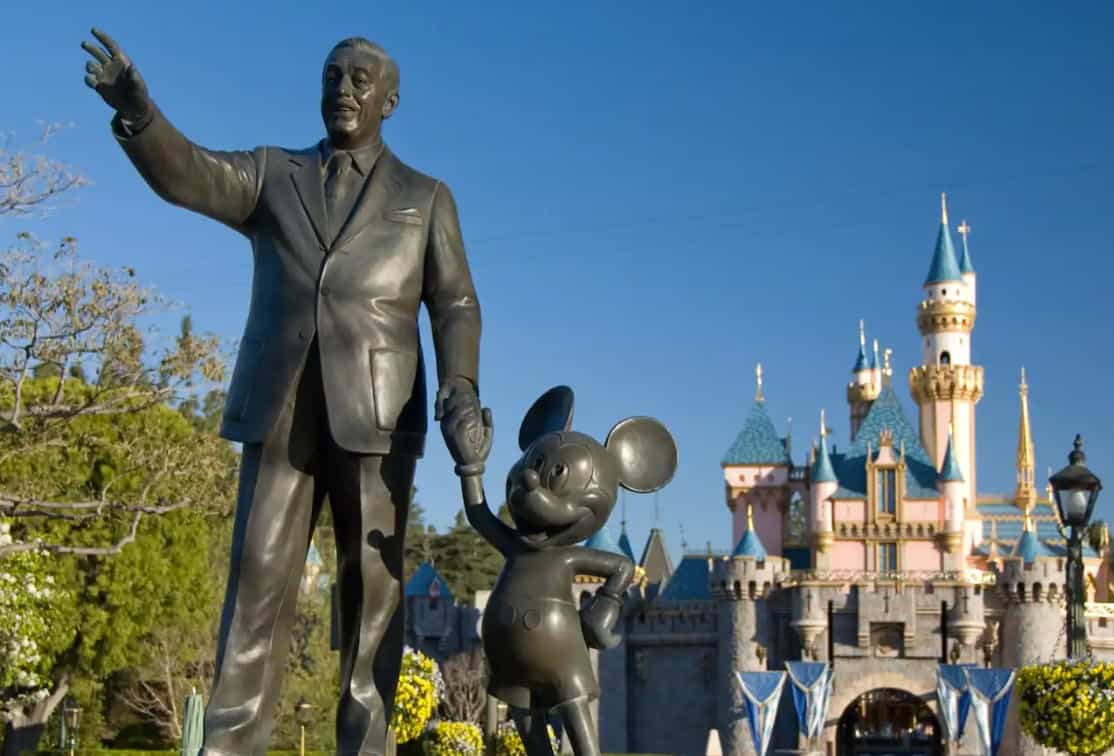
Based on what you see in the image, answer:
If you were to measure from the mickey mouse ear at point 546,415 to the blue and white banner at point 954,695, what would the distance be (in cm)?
3825

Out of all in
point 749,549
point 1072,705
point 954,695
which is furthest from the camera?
point 749,549

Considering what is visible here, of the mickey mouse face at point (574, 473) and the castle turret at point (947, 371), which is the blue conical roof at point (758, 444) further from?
the mickey mouse face at point (574, 473)

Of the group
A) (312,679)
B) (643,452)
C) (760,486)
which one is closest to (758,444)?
(760,486)

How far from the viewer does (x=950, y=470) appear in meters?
51.8

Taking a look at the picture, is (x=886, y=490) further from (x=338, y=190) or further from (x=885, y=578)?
(x=338, y=190)

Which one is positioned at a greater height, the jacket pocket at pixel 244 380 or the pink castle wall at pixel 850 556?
the pink castle wall at pixel 850 556

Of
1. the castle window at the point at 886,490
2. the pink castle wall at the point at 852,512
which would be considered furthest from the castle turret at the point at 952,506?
the pink castle wall at the point at 852,512

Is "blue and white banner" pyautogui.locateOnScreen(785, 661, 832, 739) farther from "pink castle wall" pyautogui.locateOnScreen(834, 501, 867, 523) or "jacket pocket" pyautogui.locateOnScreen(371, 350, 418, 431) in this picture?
"jacket pocket" pyautogui.locateOnScreen(371, 350, 418, 431)

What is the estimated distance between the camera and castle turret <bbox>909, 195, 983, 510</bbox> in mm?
56031

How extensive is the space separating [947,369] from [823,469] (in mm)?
6677

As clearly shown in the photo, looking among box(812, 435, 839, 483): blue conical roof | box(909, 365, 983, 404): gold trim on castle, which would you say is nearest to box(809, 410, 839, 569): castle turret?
box(812, 435, 839, 483): blue conical roof

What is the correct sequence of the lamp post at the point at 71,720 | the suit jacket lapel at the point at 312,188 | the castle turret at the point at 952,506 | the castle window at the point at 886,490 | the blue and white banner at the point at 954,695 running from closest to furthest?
the suit jacket lapel at the point at 312,188 → the lamp post at the point at 71,720 → the blue and white banner at the point at 954,695 → the castle turret at the point at 952,506 → the castle window at the point at 886,490

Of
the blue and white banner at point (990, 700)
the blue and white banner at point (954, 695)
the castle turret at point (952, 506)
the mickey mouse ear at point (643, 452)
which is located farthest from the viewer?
the castle turret at point (952, 506)

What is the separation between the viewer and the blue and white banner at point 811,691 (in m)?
44.5
